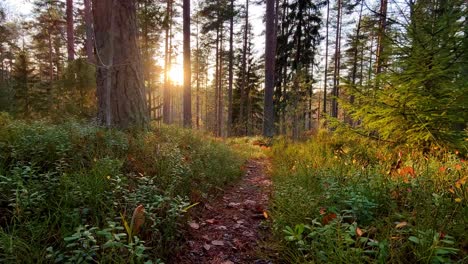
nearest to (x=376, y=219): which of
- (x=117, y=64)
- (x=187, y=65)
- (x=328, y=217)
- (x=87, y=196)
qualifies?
(x=328, y=217)

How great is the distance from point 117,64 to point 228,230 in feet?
15.0

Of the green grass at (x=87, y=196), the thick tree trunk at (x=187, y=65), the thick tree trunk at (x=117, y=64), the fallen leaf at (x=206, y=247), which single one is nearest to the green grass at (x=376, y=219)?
the fallen leaf at (x=206, y=247)

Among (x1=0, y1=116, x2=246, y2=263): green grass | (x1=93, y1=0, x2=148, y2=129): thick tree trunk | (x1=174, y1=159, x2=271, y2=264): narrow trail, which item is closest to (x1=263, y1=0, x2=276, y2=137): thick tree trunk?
(x1=93, y1=0, x2=148, y2=129): thick tree trunk

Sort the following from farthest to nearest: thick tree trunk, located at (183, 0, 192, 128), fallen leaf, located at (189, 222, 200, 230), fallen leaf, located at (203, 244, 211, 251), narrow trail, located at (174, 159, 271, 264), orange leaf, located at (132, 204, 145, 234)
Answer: thick tree trunk, located at (183, 0, 192, 128) → fallen leaf, located at (189, 222, 200, 230) → fallen leaf, located at (203, 244, 211, 251) → narrow trail, located at (174, 159, 271, 264) → orange leaf, located at (132, 204, 145, 234)

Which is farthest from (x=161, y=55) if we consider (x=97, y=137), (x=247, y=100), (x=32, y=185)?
(x=32, y=185)

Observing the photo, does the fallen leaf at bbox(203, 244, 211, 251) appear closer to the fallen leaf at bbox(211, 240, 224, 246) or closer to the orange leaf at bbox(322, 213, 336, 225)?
the fallen leaf at bbox(211, 240, 224, 246)

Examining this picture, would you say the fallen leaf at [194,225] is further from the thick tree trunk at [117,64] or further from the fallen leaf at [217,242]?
the thick tree trunk at [117,64]

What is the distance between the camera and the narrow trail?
7.69 feet

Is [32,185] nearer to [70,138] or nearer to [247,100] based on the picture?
[70,138]

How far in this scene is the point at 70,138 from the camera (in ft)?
11.4

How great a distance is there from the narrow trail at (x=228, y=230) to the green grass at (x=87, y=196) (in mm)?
209

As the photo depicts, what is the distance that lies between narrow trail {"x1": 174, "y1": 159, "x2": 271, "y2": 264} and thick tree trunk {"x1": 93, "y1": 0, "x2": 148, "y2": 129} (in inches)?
122

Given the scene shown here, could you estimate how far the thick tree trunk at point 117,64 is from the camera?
17.4 ft

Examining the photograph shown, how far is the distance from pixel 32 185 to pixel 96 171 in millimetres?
588
